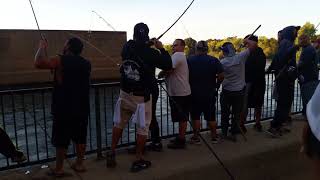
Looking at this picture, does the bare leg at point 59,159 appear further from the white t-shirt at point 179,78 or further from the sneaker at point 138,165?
the white t-shirt at point 179,78

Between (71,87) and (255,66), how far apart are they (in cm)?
337

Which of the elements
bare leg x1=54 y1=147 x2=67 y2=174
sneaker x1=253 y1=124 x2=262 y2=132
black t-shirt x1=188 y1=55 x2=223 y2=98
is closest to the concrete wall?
sneaker x1=253 y1=124 x2=262 y2=132

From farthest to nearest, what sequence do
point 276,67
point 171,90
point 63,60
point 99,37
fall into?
point 99,37 → point 276,67 → point 171,90 → point 63,60

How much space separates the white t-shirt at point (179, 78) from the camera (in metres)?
5.47

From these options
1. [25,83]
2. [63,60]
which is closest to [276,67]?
[63,60]

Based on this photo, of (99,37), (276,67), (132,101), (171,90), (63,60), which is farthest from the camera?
(99,37)

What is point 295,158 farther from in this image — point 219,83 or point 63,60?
point 63,60

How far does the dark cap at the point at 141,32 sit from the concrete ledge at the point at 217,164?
5.40 feet

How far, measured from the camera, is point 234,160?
514 cm

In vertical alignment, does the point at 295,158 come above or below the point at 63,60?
below

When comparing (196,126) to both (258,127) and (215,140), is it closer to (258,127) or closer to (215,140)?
(215,140)

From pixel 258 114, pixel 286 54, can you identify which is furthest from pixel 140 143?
pixel 286 54

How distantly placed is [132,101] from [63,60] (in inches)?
39.9

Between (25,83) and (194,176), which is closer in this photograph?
(194,176)
